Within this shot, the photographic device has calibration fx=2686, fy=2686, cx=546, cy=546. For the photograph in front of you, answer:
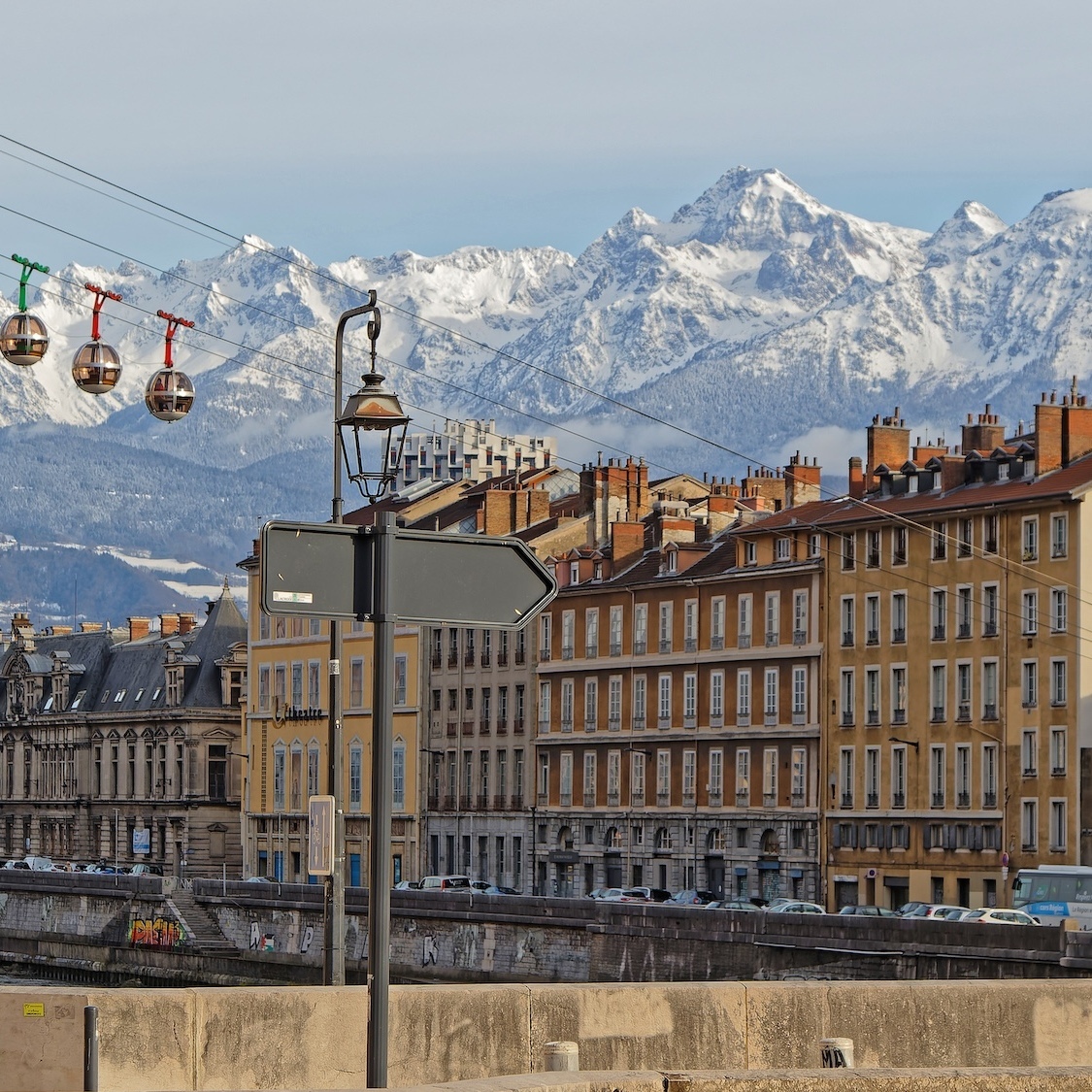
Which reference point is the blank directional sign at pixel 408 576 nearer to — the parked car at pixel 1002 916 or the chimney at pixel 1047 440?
the parked car at pixel 1002 916

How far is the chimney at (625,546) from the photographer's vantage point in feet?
387

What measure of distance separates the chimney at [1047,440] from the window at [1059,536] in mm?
3105

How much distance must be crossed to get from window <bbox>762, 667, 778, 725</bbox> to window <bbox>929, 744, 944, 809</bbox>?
960 cm

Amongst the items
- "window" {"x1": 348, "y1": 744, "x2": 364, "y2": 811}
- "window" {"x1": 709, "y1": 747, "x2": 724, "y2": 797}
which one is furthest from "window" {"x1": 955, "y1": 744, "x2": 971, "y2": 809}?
"window" {"x1": 348, "y1": 744, "x2": 364, "y2": 811}

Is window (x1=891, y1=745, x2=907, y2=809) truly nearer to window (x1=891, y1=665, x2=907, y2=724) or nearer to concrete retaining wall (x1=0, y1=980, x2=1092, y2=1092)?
window (x1=891, y1=665, x2=907, y2=724)

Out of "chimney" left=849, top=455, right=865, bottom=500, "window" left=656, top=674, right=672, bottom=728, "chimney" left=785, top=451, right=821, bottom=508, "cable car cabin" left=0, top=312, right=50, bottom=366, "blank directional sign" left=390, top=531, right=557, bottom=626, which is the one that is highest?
"chimney" left=785, top=451, right=821, bottom=508

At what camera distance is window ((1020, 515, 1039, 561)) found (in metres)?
94.2

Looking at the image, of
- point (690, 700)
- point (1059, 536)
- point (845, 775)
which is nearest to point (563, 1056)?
point (1059, 536)

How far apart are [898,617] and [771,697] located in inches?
320

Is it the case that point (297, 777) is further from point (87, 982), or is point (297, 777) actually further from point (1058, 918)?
point (1058, 918)

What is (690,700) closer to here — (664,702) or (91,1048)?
(664,702)

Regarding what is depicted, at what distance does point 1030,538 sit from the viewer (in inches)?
3720

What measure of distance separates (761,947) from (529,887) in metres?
45.2

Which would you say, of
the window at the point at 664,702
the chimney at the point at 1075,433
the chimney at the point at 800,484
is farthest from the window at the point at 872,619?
the chimney at the point at 800,484
